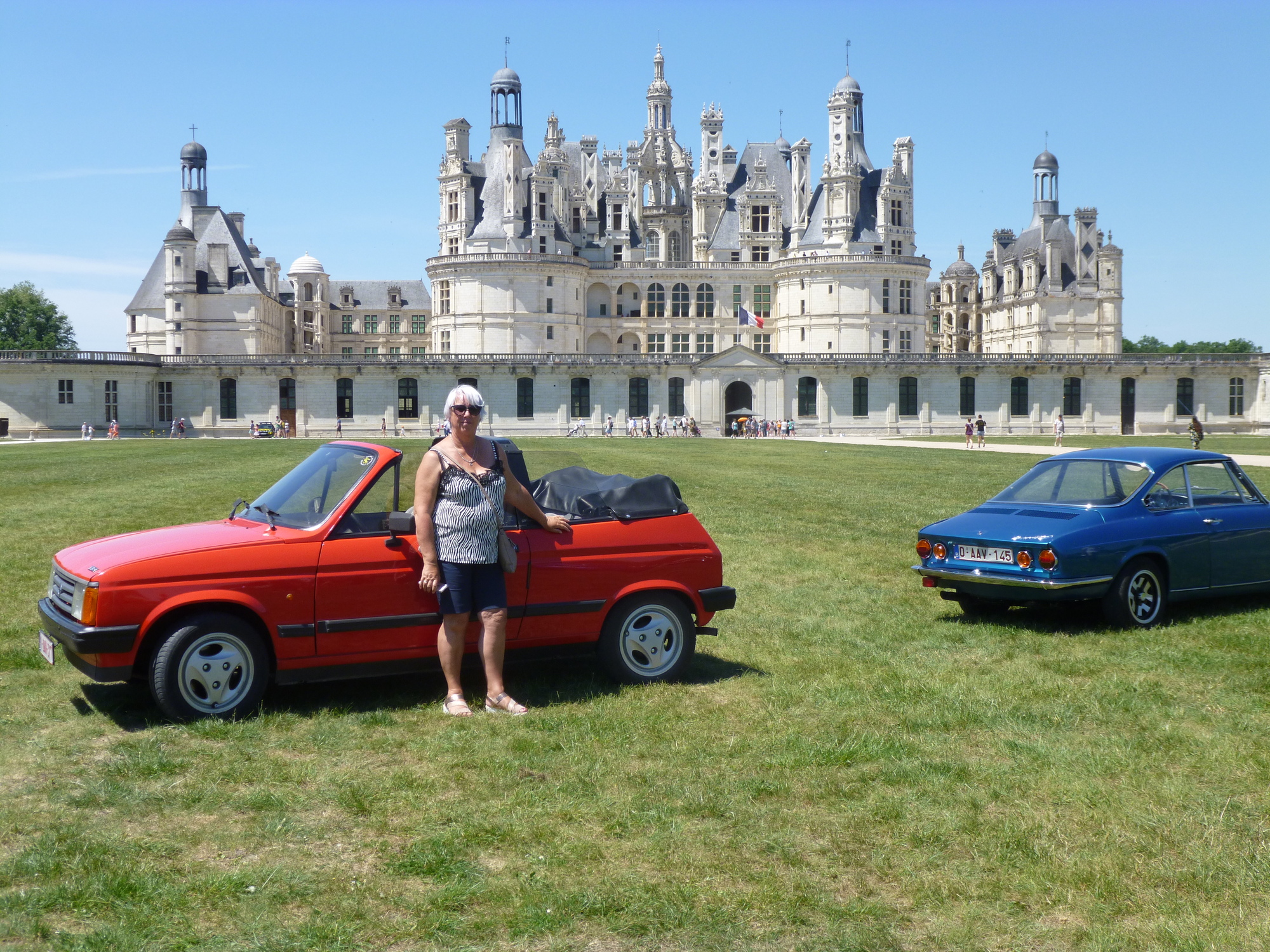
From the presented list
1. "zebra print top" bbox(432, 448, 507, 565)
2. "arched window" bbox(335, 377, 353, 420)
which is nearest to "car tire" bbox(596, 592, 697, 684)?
"zebra print top" bbox(432, 448, 507, 565)

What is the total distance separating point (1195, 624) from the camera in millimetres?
10094

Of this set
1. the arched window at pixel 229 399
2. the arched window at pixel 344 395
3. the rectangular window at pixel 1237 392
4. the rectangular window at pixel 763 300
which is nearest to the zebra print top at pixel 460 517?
the arched window at pixel 344 395

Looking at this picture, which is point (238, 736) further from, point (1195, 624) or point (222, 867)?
point (1195, 624)

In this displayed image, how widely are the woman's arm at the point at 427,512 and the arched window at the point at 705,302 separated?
8034cm

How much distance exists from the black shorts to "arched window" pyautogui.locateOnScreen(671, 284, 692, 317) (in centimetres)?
7979

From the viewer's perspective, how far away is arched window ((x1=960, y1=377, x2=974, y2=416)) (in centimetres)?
7406

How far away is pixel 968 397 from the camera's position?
74.2 metres


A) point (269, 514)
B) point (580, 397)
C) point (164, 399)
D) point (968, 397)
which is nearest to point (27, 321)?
point (164, 399)

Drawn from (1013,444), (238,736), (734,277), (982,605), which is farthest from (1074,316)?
(238,736)

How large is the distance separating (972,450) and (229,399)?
156 ft

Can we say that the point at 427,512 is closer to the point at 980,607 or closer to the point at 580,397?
the point at 980,607

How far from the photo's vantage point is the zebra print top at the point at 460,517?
7180 millimetres

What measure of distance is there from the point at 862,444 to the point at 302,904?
51.9 meters

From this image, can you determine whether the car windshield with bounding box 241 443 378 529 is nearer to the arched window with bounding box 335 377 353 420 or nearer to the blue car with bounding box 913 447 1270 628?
the blue car with bounding box 913 447 1270 628
